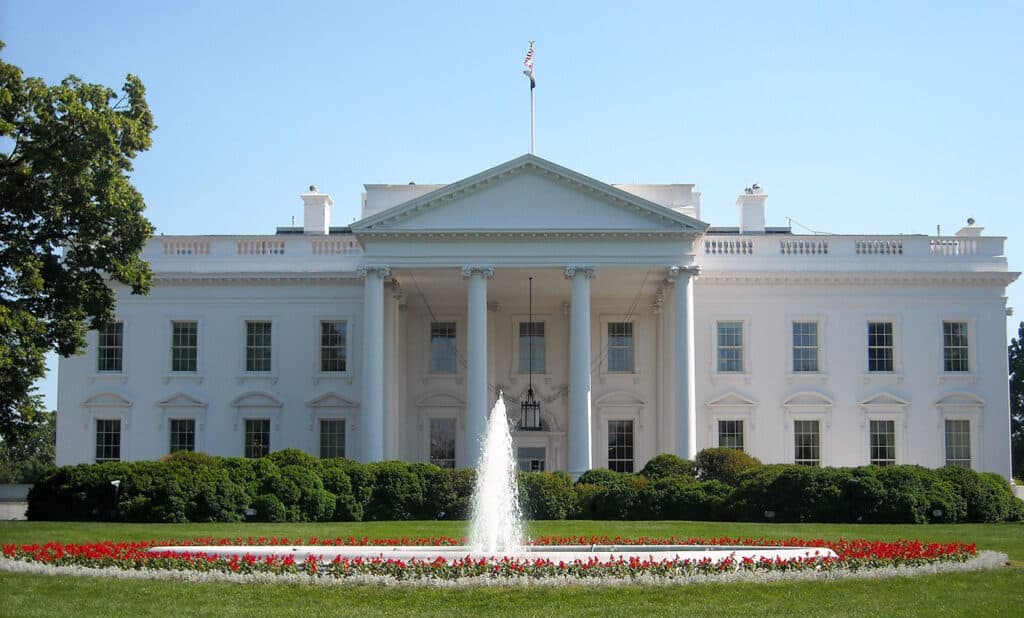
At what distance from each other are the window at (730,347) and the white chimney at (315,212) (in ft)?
50.7

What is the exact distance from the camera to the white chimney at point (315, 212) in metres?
46.5

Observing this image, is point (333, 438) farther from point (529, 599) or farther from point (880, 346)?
point (529, 599)

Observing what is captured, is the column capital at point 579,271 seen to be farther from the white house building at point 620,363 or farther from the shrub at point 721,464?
the shrub at point 721,464

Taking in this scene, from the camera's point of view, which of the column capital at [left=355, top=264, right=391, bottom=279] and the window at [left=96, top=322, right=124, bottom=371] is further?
the window at [left=96, top=322, right=124, bottom=371]

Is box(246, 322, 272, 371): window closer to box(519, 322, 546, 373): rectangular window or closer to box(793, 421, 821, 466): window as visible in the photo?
box(519, 322, 546, 373): rectangular window

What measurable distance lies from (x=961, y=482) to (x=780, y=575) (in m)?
15.6

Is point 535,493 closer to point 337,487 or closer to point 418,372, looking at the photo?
point 337,487

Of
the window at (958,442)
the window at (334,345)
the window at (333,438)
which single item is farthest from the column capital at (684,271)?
the window at (333,438)

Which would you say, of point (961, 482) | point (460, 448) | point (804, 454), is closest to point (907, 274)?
point (804, 454)

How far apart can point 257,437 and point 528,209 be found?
41.5 feet

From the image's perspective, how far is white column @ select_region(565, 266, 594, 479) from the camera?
37000 millimetres

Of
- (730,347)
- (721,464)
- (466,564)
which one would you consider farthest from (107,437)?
(466,564)

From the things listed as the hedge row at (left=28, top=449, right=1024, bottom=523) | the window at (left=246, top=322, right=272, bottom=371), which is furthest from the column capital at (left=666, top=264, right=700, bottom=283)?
the window at (left=246, top=322, right=272, bottom=371)

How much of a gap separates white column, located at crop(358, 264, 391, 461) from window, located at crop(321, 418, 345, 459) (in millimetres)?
4460
